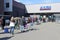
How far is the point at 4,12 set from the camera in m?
56.5

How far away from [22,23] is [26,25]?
1.09m

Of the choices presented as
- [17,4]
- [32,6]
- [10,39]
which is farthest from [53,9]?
[10,39]

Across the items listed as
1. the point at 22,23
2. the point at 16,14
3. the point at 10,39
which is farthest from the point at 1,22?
the point at 16,14

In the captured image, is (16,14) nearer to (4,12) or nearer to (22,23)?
(4,12)

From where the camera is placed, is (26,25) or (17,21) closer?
(26,25)

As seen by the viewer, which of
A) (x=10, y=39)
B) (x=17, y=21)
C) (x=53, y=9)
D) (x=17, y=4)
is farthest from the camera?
(x=53, y=9)

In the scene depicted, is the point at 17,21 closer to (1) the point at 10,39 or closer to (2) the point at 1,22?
(2) the point at 1,22

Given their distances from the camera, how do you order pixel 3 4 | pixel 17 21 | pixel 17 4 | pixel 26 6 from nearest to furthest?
pixel 17 21
pixel 3 4
pixel 17 4
pixel 26 6

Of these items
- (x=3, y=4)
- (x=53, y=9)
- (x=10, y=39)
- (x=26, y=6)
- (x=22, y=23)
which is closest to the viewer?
(x=10, y=39)

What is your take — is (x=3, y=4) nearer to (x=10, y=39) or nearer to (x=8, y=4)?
(x=8, y=4)

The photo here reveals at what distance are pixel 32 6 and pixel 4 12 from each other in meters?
14.4

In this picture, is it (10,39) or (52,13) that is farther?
(52,13)

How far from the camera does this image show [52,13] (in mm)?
65625

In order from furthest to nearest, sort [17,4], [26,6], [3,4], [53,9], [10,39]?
1. [26,6]
2. [53,9]
3. [17,4]
4. [3,4]
5. [10,39]
